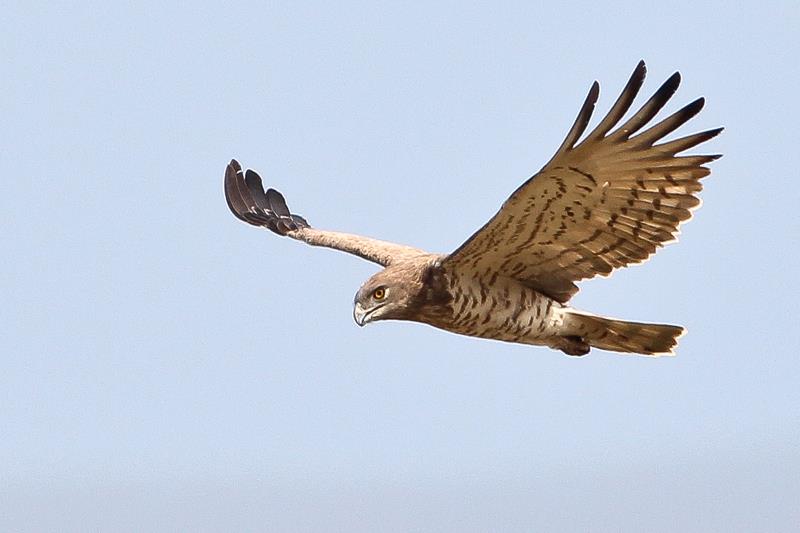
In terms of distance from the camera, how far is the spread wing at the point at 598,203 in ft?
33.0

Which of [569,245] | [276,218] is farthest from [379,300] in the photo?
[276,218]

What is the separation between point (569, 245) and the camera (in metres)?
11.2

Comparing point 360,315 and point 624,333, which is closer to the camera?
point 360,315

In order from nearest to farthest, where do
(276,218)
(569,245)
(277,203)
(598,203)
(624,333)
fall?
(598,203), (569,245), (624,333), (276,218), (277,203)

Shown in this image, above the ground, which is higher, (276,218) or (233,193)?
(233,193)

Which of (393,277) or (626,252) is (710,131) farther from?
(393,277)

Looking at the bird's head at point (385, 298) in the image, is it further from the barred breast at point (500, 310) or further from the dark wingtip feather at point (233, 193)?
the dark wingtip feather at point (233, 193)

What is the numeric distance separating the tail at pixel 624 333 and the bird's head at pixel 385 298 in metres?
1.26

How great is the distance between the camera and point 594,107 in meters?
9.60

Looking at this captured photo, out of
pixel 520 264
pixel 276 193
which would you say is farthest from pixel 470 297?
pixel 276 193

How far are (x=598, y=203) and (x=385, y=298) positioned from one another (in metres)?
1.65

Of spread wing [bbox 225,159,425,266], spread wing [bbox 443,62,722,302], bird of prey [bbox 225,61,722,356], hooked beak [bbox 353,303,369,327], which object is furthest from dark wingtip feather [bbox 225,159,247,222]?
spread wing [bbox 443,62,722,302]

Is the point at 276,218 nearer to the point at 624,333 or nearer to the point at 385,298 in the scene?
the point at 385,298

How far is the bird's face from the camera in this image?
11242 millimetres
